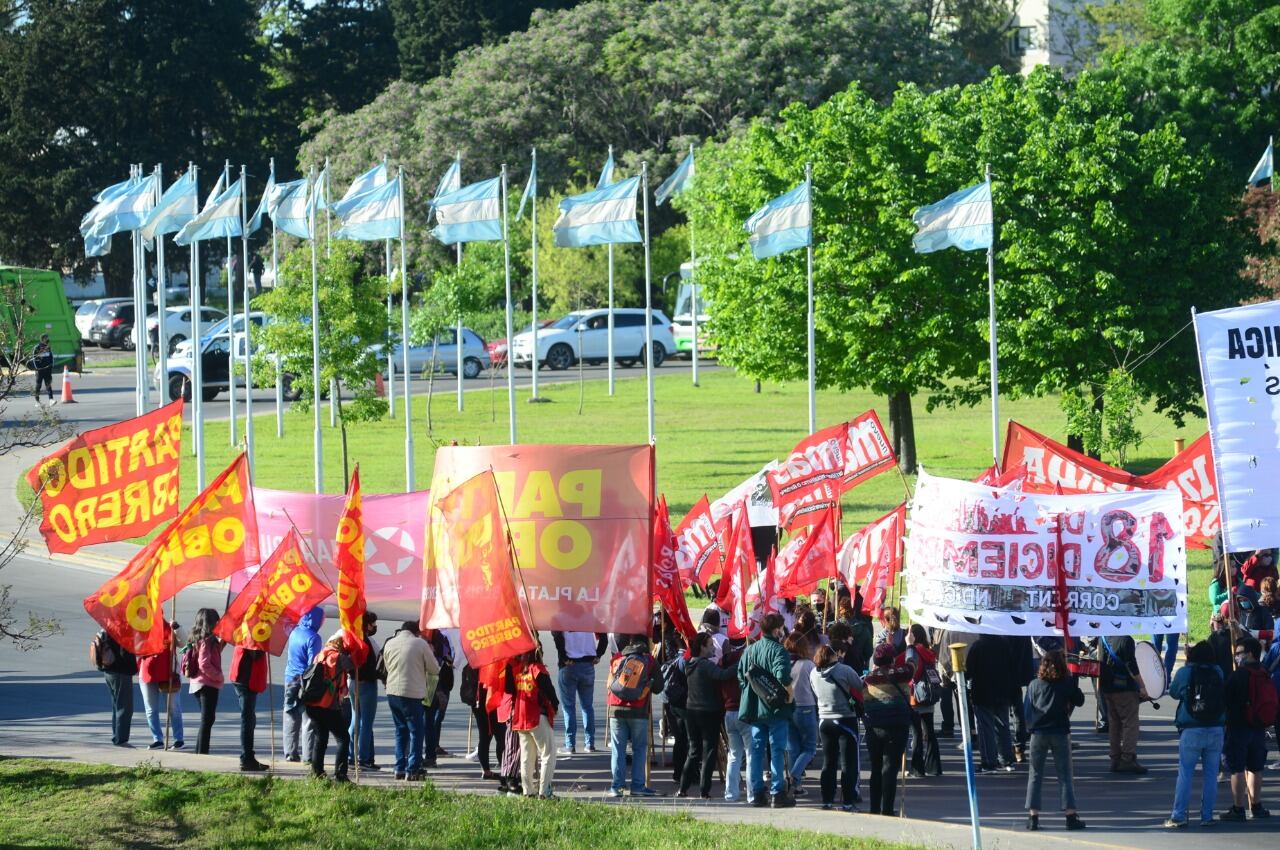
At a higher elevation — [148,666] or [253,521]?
[253,521]

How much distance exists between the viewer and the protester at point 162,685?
1631 cm

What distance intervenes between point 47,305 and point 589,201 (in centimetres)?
2766

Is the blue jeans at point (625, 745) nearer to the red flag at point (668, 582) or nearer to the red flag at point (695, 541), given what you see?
the red flag at point (668, 582)

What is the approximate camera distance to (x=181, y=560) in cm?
1599

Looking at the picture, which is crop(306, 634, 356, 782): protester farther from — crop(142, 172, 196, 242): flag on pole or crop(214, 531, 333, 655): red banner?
crop(142, 172, 196, 242): flag on pole

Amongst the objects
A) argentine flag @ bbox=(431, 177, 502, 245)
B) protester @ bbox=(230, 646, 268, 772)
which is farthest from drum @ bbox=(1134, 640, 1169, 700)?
argentine flag @ bbox=(431, 177, 502, 245)

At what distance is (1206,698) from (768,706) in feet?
10.9

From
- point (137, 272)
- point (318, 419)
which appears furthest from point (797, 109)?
point (137, 272)

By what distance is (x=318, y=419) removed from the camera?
3084 centimetres

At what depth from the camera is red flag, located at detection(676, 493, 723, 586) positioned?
749 inches

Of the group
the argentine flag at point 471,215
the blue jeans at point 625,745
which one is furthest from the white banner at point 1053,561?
the argentine flag at point 471,215

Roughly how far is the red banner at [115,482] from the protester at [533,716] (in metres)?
4.53

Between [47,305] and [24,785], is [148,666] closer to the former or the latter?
[24,785]

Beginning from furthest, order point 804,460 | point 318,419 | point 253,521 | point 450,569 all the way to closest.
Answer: point 318,419, point 804,460, point 253,521, point 450,569
